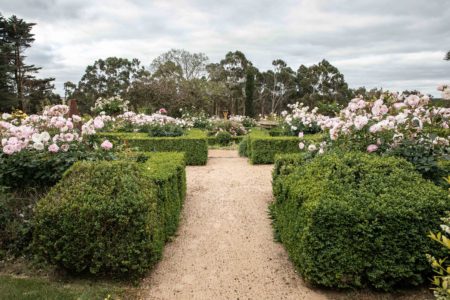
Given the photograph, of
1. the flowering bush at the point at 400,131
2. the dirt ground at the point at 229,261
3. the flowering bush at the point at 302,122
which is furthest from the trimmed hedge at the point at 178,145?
the flowering bush at the point at 400,131

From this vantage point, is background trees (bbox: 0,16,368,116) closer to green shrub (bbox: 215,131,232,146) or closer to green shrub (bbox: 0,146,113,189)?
green shrub (bbox: 215,131,232,146)

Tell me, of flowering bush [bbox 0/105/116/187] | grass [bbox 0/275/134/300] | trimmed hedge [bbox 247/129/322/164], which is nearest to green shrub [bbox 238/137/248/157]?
trimmed hedge [bbox 247/129/322/164]

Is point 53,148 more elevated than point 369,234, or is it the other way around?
point 53,148

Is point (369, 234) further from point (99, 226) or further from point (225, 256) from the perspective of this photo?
point (99, 226)

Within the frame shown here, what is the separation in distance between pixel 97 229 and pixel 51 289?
690 millimetres

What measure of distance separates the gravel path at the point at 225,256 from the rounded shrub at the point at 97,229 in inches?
17.0

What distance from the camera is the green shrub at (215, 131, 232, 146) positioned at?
15516 mm

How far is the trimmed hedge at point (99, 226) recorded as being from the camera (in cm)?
325

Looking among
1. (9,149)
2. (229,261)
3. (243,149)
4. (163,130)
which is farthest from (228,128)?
(229,261)

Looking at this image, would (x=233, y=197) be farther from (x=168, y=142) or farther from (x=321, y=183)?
(x=168, y=142)

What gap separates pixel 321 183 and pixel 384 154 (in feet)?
3.98

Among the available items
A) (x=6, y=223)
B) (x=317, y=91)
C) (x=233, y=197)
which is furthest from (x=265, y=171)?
(x=317, y=91)

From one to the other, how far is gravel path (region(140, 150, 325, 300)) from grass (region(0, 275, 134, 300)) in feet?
1.07

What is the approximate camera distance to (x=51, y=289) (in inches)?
128
